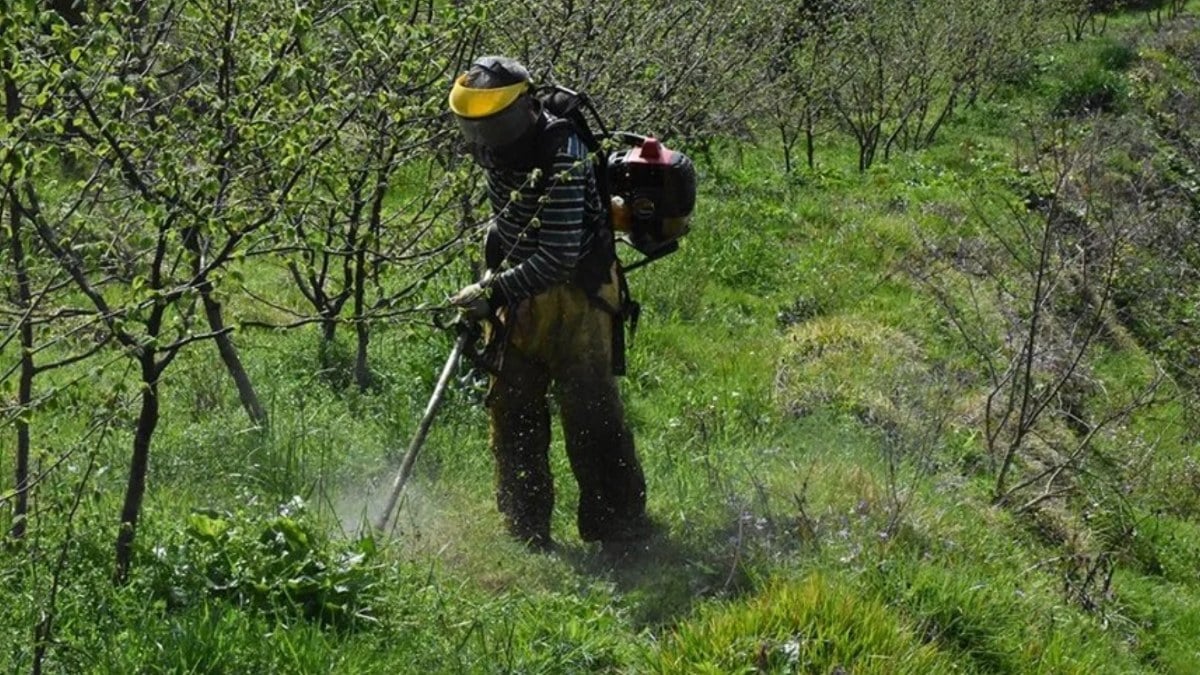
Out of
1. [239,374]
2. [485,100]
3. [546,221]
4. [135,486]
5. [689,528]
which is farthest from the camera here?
[239,374]

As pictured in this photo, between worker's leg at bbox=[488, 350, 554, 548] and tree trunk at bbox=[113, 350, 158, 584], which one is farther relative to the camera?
worker's leg at bbox=[488, 350, 554, 548]

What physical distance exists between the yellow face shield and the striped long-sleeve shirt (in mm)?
279

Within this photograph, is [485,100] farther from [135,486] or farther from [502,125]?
[135,486]

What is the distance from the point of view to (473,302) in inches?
202

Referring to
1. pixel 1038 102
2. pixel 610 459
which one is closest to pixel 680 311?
pixel 610 459

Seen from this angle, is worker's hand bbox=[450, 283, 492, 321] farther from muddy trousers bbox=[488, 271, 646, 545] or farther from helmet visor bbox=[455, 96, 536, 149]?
helmet visor bbox=[455, 96, 536, 149]

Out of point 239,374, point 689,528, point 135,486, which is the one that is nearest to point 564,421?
point 689,528

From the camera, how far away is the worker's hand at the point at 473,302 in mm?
5074

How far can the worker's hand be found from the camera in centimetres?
507

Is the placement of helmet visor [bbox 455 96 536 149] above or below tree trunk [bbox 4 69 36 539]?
above

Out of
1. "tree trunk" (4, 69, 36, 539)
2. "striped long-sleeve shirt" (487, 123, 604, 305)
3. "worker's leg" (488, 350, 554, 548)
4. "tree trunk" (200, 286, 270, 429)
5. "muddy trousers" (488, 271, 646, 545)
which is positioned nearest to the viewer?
"tree trunk" (4, 69, 36, 539)

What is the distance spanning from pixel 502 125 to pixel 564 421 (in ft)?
4.40

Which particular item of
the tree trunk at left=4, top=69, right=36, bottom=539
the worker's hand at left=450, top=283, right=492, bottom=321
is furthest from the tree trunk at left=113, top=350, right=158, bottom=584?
the worker's hand at left=450, top=283, right=492, bottom=321

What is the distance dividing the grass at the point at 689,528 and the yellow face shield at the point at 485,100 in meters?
0.86
